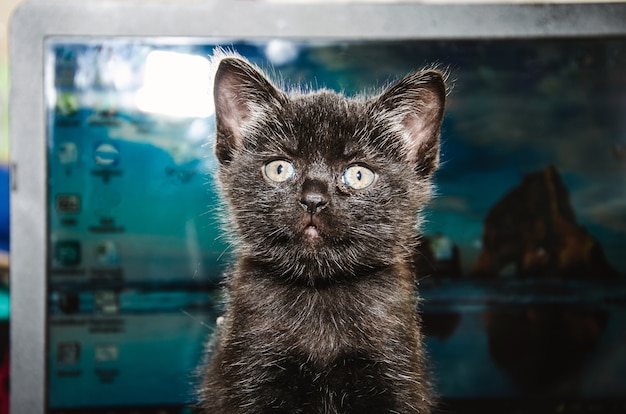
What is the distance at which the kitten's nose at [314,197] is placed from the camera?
43cm

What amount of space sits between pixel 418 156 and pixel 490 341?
37 cm

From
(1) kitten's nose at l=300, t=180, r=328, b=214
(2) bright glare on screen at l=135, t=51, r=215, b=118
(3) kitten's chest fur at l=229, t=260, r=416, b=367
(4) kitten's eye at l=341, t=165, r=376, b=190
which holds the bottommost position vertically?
(3) kitten's chest fur at l=229, t=260, r=416, b=367

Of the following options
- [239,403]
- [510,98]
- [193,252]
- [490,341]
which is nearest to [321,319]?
[239,403]

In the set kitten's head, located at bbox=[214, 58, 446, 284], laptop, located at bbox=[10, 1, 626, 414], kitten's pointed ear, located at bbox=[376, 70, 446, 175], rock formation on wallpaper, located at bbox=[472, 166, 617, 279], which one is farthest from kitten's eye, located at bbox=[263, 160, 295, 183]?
rock formation on wallpaper, located at bbox=[472, 166, 617, 279]

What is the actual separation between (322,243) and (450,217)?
0.30m

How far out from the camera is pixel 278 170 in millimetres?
467

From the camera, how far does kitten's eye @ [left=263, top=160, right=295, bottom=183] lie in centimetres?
46

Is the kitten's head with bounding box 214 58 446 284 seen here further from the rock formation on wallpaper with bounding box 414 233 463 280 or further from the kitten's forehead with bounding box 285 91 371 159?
the rock formation on wallpaper with bounding box 414 233 463 280

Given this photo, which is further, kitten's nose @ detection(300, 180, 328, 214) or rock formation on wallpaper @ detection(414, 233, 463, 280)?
rock formation on wallpaper @ detection(414, 233, 463, 280)

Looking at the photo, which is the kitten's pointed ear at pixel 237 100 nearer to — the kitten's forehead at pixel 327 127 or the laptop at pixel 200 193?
the kitten's forehead at pixel 327 127

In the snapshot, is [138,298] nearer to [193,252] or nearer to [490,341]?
[193,252]

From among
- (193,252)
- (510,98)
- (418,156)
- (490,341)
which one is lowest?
(490,341)

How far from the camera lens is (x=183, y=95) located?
70cm

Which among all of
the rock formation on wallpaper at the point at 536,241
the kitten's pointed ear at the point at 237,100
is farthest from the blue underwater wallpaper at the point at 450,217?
the kitten's pointed ear at the point at 237,100
